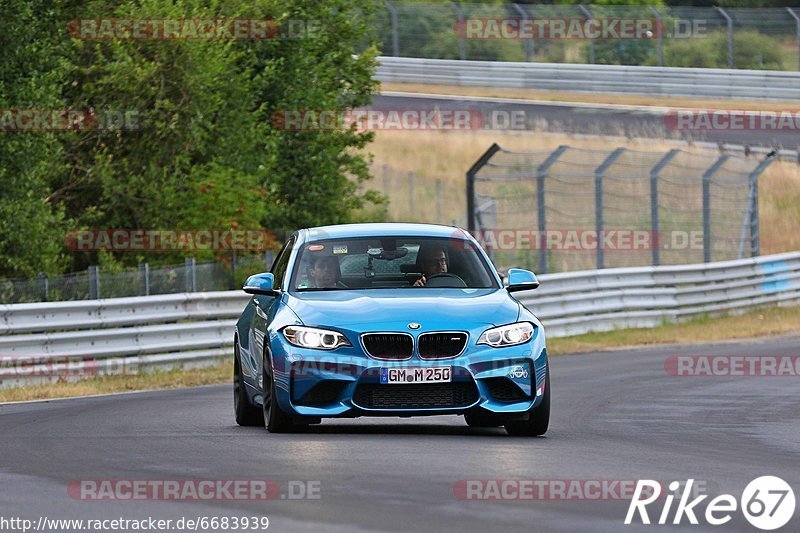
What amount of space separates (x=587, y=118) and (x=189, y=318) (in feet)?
90.4

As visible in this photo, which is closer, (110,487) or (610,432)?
(110,487)

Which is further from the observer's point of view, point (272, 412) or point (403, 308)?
point (272, 412)

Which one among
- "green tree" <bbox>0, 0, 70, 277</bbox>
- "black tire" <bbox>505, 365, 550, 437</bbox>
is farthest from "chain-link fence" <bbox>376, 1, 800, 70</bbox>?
"black tire" <bbox>505, 365, 550, 437</bbox>

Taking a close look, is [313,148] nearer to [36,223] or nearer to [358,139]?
[358,139]

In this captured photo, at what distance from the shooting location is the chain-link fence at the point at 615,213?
27109 mm

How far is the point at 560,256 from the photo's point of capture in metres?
37.9

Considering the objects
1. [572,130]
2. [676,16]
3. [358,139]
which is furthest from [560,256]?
[676,16]

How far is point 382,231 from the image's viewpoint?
12547 mm

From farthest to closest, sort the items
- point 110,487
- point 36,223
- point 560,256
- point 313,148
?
1. point 560,256
2. point 313,148
3. point 36,223
4. point 110,487

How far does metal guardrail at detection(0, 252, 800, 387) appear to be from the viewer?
60.6 ft

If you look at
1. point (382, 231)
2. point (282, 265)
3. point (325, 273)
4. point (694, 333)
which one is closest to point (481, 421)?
point (325, 273)

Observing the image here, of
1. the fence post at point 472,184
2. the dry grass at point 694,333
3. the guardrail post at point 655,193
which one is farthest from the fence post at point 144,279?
the guardrail post at point 655,193

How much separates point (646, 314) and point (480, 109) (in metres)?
22.1

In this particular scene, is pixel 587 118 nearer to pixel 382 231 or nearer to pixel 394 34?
pixel 394 34
